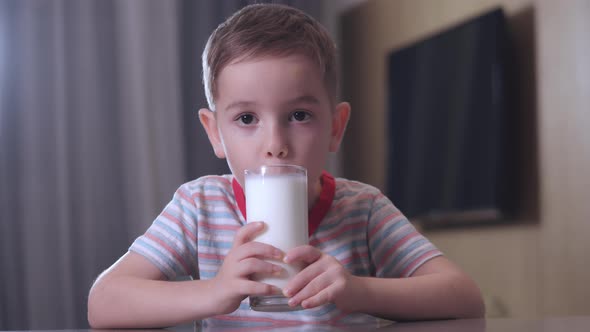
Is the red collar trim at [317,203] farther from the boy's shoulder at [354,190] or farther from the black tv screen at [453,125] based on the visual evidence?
the black tv screen at [453,125]

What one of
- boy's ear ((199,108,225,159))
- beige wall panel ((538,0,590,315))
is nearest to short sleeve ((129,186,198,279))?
boy's ear ((199,108,225,159))

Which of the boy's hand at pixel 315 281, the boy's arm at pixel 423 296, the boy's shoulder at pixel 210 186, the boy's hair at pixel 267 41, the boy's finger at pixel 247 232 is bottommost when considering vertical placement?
the boy's arm at pixel 423 296

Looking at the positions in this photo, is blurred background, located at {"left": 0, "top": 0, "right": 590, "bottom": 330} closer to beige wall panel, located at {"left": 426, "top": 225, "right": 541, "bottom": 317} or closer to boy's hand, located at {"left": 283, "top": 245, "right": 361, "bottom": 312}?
beige wall panel, located at {"left": 426, "top": 225, "right": 541, "bottom": 317}

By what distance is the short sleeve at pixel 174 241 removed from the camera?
118 centimetres

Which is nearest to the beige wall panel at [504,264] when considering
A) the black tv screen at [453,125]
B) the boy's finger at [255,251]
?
the black tv screen at [453,125]

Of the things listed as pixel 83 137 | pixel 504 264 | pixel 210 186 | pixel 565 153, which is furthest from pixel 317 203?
pixel 83 137

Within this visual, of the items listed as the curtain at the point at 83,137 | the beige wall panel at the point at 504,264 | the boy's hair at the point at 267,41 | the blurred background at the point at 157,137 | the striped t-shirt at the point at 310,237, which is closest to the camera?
the boy's hair at the point at 267,41

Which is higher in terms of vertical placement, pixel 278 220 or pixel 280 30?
pixel 280 30

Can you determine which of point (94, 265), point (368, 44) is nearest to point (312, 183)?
point (94, 265)

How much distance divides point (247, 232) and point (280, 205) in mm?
60

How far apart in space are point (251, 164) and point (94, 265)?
91.4 inches

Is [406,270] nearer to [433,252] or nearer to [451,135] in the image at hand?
[433,252]

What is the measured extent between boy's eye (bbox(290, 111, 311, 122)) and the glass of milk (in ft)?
0.43

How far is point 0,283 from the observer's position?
2.99 m
